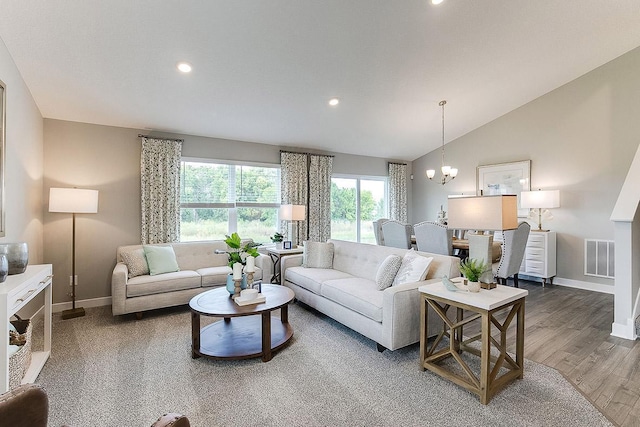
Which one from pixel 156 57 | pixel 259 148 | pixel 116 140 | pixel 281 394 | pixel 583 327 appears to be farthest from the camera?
pixel 259 148

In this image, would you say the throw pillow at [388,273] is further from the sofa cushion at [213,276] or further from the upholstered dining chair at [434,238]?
the sofa cushion at [213,276]

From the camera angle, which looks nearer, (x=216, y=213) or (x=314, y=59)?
(x=314, y=59)

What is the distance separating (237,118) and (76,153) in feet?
6.94

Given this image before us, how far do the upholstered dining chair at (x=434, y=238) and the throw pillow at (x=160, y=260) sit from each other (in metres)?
3.43

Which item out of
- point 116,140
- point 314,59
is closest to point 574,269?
point 314,59

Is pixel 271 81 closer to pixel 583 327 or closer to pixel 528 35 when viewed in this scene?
pixel 528 35

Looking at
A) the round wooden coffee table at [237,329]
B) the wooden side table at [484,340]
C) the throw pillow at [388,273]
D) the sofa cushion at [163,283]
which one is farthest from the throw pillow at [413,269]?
the sofa cushion at [163,283]

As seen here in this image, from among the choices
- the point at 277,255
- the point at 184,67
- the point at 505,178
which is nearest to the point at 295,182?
the point at 277,255

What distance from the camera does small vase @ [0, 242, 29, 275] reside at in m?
2.36

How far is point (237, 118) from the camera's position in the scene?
459 centimetres

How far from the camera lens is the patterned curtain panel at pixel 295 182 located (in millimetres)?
5699

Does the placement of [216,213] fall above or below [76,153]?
below

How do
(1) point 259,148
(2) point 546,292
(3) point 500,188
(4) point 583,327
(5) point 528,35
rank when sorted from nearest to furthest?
(4) point 583,327 → (5) point 528,35 → (2) point 546,292 → (1) point 259,148 → (3) point 500,188

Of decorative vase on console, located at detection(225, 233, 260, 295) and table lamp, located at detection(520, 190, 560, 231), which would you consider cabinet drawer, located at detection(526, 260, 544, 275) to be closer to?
table lamp, located at detection(520, 190, 560, 231)
